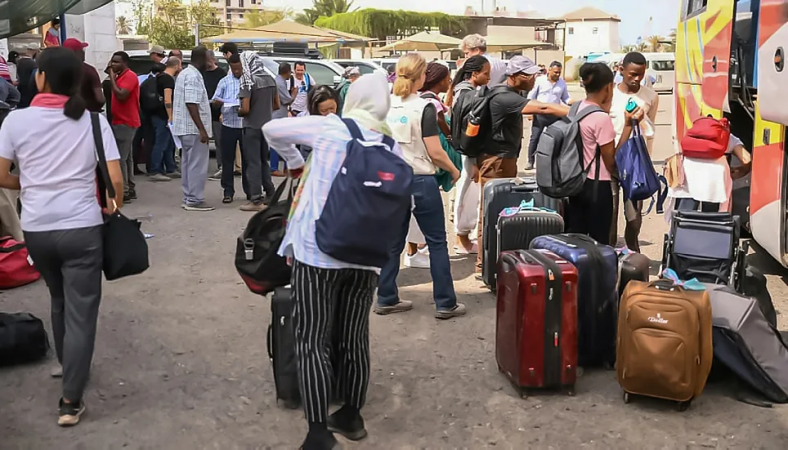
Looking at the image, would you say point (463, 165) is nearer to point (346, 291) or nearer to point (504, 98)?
point (504, 98)

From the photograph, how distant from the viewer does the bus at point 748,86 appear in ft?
18.6

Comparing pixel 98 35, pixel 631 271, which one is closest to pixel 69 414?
pixel 631 271

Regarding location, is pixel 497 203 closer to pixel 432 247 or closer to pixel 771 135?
pixel 432 247

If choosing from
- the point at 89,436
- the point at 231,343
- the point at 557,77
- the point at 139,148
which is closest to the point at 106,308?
the point at 231,343

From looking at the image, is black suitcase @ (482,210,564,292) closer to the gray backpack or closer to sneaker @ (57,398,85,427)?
the gray backpack

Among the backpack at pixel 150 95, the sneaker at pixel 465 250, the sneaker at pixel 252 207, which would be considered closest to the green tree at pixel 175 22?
the backpack at pixel 150 95

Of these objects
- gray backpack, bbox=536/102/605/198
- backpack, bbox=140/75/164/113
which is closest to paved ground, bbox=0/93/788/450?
gray backpack, bbox=536/102/605/198

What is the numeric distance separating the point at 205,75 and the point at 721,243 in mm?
7997

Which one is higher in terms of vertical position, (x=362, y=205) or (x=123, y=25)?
(x=123, y=25)

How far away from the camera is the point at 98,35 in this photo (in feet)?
53.3

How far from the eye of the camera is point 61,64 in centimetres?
406

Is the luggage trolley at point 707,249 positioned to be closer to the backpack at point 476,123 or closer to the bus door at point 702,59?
the backpack at point 476,123

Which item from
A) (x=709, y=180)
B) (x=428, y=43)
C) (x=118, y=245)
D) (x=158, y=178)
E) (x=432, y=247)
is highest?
(x=428, y=43)

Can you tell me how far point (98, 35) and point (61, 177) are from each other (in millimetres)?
13286
